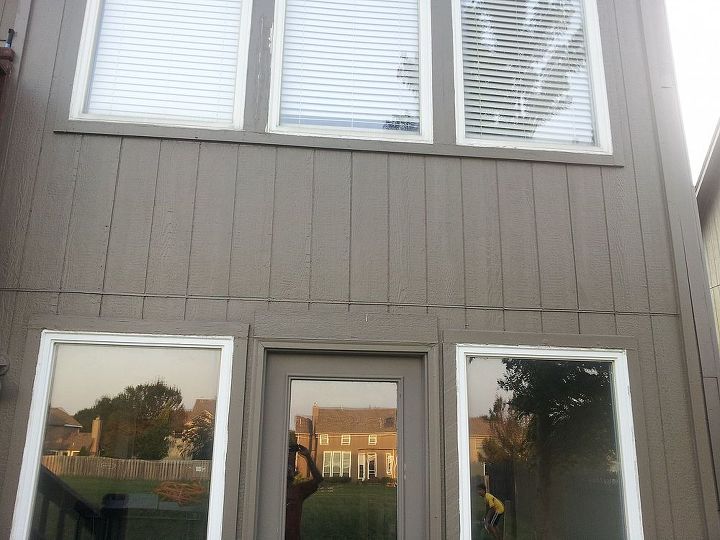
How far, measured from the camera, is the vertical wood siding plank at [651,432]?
342 cm

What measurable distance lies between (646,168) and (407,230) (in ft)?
5.13

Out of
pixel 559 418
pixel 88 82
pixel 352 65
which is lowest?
pixel 559 418

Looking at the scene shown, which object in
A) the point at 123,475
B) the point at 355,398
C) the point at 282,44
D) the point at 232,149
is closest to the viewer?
the point at 123,475

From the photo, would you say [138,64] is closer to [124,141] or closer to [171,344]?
[124,141]

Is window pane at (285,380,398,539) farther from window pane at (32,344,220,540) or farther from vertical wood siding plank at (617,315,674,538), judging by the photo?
vertical wood siding plank at (617,315,674,538)

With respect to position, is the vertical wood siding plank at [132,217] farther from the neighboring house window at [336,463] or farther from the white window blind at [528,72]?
the white window blind at [528,72]

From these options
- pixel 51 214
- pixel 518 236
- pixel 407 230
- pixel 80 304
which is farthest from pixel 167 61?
pixel 518 236

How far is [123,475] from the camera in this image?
326cm

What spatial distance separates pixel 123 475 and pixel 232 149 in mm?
1850

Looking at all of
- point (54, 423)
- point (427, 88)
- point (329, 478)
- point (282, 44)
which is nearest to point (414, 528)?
point (329, 478)

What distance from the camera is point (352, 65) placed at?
4.21 m

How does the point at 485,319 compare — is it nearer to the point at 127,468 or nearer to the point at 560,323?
the point at 560,323

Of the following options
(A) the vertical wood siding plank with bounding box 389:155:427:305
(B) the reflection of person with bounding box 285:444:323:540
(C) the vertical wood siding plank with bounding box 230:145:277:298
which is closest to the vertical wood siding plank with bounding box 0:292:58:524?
(C) the vertical wood siding plank with bounding box 230:145:277:298

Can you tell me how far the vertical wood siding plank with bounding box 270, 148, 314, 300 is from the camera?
361cm
